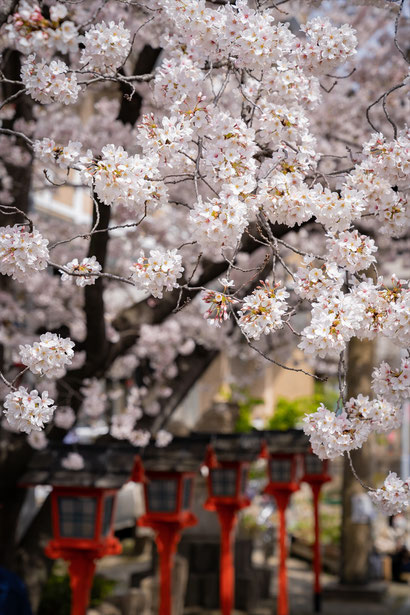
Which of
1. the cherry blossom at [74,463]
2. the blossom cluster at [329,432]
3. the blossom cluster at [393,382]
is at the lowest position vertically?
the blossom cluster at [329,432]

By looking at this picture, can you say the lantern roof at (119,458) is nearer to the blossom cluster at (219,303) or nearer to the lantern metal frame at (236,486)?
the lantern metal frame at (236,486)

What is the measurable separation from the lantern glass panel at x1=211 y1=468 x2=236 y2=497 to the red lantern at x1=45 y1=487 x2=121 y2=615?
3.28 meters

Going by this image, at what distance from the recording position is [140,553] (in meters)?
17.5

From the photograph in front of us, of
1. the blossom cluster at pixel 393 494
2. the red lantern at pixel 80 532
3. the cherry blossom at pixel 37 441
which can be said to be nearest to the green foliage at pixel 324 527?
the cherry blossom at pixel 37 441

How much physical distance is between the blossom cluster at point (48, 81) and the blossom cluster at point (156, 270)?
85 centimetres

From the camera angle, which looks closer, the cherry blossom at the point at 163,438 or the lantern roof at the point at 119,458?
the lantern roof at the point at 119,458

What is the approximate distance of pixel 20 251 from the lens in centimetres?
368

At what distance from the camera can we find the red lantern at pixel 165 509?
8.23 metres

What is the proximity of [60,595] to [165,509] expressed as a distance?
3123 millimetres

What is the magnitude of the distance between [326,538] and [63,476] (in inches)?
592

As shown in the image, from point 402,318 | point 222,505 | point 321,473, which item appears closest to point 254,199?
point 402,318

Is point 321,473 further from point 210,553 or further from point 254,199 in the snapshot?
point 254,199

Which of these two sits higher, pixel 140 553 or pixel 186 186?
pixel 186 186

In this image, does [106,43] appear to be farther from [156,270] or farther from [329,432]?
[329,432]
